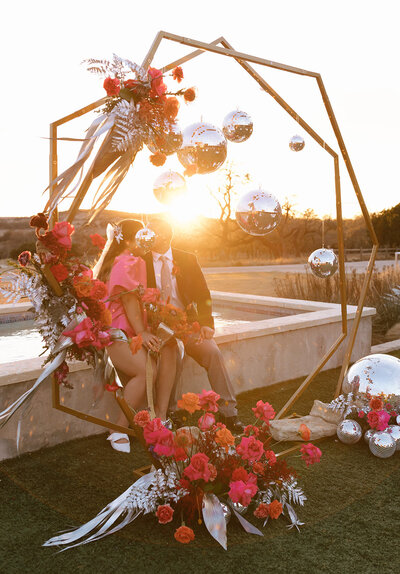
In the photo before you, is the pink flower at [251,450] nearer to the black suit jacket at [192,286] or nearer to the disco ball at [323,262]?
the black suit jacket at [192,286]

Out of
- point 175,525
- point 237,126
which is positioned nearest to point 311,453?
point 175,525

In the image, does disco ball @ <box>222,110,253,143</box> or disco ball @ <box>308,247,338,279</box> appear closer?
disco ball @ <box>222,110,253,143</box>

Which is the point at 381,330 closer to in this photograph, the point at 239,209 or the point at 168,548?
the point at 239,209

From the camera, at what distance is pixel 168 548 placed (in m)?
2.46

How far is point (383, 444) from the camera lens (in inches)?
139

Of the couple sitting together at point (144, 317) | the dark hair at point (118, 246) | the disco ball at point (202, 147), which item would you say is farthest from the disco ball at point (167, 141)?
the dark hair at point (118, 246)

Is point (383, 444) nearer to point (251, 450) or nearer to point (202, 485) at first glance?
point (251, 450)

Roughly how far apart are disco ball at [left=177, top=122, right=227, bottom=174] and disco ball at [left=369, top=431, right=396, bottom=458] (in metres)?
2.09

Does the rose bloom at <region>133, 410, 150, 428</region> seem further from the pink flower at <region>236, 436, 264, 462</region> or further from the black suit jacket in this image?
the black suit jacket

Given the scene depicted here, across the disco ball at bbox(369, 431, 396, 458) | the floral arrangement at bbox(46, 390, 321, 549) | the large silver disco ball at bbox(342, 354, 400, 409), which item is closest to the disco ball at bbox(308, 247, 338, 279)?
the large silver disco ball at bbox(342, 354, 400, 409)

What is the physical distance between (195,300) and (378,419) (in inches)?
60.7

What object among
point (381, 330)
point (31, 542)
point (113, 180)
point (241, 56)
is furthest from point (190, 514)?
point (381, 330)

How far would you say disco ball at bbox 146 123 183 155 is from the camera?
8.61 ft

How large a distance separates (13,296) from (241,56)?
6.06 feet
